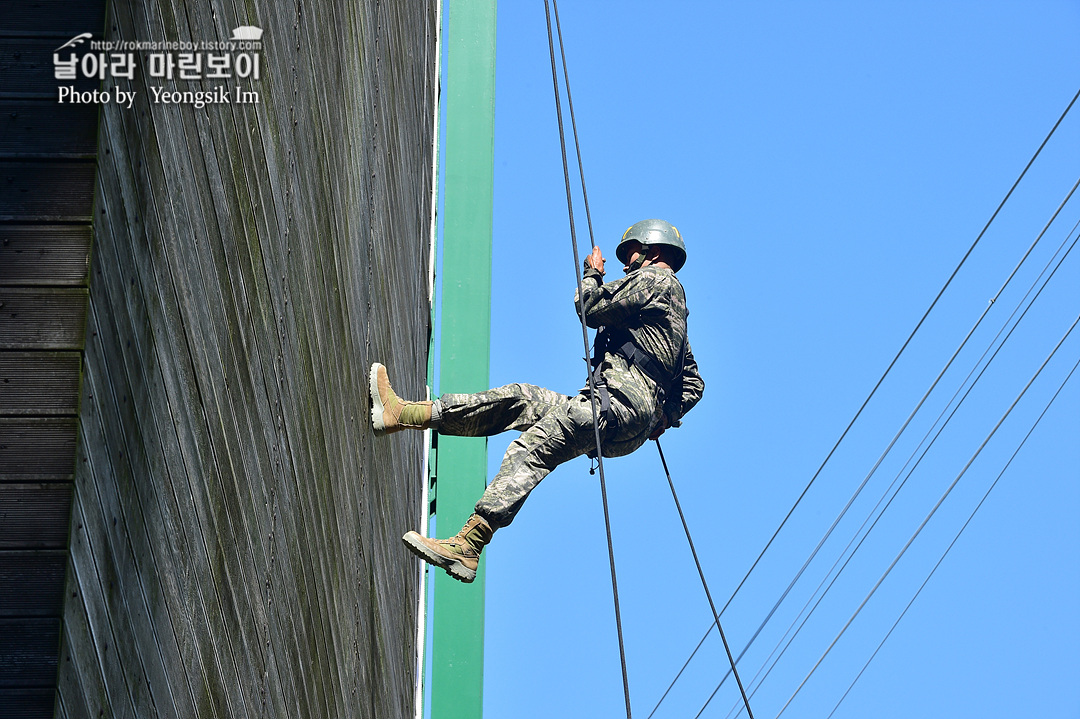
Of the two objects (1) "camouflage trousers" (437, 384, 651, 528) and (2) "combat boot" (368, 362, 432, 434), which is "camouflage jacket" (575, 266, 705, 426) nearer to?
(1) "camouflage trousers" (437, 384, 651, 528)

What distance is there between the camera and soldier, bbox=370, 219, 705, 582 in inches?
237

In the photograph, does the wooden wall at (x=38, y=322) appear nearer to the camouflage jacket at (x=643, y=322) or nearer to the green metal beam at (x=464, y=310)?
the camouflage jacket at (x=643, y=322)

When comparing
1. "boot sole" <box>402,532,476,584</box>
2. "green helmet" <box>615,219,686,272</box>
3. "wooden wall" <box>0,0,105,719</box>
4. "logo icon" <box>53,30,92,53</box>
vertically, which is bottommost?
"boot sole" <box>402,532,476,584</box>

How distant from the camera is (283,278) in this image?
11.5 feet

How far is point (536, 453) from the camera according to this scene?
632 centimetres

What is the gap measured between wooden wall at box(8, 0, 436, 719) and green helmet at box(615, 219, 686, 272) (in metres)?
2.06

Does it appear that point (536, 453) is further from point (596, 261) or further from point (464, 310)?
point (464, 310)

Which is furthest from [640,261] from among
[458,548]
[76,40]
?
[76,40]

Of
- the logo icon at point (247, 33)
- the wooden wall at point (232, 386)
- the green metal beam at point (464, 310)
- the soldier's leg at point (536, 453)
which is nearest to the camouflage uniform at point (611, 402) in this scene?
the soldier's leg at point (536, 453)

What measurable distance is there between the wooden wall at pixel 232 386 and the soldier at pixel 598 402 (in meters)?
0.44

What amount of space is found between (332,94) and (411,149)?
11.6 feet

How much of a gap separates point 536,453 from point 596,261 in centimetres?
142

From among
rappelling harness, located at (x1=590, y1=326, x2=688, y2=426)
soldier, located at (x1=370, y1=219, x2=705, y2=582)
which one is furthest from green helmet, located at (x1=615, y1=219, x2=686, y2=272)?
rappelling harness, located at (x1=590, y1=326, x2=688, y2=426)

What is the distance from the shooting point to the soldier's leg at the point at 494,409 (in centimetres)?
630
